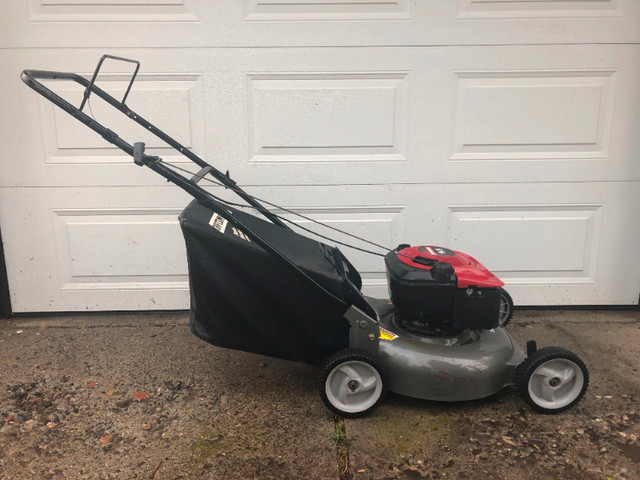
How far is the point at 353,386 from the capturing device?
2.18 m

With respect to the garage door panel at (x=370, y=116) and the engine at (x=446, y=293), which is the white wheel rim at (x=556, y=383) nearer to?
the engine at (x=446, y=293)

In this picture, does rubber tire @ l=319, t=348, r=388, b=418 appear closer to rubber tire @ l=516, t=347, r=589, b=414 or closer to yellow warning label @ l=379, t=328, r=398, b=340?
yellow warning label @ l=379, t=328, r=398, b=340

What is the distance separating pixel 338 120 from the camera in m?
3.03

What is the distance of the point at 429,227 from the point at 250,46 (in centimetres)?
141

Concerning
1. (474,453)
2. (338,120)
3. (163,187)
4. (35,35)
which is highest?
(35,35)

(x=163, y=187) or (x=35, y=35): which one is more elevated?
(x=35, y=35)

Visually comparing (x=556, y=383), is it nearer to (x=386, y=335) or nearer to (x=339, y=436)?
(x=386, y=335)

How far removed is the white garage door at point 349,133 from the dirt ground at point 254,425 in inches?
22.6

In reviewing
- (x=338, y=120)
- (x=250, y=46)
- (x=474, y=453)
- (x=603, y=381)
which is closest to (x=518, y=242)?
(x=603, y=381)

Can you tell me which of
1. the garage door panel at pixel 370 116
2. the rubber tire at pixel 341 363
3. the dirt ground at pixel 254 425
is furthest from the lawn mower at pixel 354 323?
the garage door panel at pixel 370 116

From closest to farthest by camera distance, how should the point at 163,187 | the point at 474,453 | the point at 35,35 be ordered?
the point at 474,453 → the point at 35,35 → the point at 163,187

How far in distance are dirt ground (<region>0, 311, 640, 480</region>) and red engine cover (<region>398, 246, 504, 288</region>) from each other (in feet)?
1.81

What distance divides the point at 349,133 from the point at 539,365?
156cm

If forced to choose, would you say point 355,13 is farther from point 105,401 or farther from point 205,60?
point 105,401
